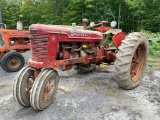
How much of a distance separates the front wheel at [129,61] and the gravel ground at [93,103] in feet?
0.69

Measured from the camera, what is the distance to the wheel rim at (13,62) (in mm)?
7507

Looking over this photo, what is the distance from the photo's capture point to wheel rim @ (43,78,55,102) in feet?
12.4

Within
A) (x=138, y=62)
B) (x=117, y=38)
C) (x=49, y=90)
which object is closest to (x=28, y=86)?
(x=49, y=90)

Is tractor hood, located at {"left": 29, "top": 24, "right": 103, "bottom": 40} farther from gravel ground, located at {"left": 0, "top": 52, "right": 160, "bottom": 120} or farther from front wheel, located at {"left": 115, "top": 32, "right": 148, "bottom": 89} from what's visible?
gravel ground, located at {"left": 0, "top": 52, "right": 160, "bottom": 120}

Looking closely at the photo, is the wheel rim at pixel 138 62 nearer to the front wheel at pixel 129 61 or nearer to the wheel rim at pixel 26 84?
the front wheel at pixel 129 61

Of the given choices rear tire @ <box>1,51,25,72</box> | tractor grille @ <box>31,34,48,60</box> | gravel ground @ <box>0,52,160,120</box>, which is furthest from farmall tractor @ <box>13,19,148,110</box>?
rear tire @ <box>1,51,25,72</box>

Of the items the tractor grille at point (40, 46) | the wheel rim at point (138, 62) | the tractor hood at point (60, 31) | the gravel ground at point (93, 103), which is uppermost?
the tractor hood at point (60, 31)

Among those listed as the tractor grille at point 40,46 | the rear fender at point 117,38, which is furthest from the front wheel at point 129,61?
the tractor grille at point 40,46

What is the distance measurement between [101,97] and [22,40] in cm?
548

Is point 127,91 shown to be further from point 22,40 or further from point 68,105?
point 22,40

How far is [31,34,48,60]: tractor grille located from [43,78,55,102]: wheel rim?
0.44 m

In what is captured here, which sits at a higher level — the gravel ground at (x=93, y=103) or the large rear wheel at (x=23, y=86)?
the large rear wheel at (x=23, y=86)

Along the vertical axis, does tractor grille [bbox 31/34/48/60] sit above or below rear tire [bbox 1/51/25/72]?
above

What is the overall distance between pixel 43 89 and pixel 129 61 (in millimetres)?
1813
